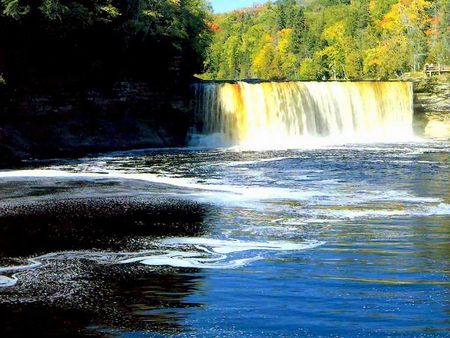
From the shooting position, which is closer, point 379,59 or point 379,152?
point 379,152

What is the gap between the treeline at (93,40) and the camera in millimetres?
38844

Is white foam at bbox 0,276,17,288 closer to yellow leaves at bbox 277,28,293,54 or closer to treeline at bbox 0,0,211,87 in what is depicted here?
treeline at bbox 0,0,211,87

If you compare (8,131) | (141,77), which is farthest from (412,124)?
(8,131)

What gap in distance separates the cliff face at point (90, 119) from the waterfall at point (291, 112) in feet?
6.78

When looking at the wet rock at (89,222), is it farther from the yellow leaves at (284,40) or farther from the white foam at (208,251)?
the yellow leaves at (284,40)

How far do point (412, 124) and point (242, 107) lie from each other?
13.3m

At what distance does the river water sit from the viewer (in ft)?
31.9

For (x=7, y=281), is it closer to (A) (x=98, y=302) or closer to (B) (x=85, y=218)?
(A) (x=98, y=302)

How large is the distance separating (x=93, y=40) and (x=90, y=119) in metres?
5.21

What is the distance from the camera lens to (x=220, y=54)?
166 m

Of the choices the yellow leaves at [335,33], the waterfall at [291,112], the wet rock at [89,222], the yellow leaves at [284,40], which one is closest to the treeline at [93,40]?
the waterfall at [291,112]

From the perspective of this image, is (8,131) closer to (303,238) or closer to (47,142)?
(47,142)

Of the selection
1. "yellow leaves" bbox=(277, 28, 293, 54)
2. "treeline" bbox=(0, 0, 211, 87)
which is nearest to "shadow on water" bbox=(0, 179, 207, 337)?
"treeline" bbox=(0, 0, 211, 87)

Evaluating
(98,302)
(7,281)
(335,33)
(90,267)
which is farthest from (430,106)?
(335,33)
